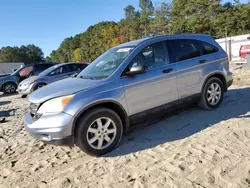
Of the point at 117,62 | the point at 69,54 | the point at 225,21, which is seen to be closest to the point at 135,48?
the point at 117,62

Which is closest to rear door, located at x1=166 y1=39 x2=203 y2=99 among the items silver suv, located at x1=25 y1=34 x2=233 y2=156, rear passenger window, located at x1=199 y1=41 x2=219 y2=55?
silver suv, located at x1=25 y1=34 x2=233 y2=156

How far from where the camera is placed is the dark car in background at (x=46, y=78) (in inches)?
420

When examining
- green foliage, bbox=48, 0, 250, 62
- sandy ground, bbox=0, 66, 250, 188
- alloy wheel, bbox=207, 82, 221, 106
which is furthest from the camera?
green foliage, bbox=48, 0, 250, 62

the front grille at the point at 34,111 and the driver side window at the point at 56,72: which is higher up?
the driver side window at the point at 56,72

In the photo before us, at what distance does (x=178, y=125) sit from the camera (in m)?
4.81

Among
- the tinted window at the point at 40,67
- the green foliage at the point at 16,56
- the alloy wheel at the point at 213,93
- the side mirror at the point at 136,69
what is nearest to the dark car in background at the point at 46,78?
the tinted window at the point at 40,67

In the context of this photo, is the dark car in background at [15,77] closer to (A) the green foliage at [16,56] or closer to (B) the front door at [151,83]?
(B) the front door at [151,83]

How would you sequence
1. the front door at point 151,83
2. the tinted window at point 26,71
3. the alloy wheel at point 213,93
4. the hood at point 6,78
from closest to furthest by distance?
1. the front door at point 151,83
2. the alloy wheel at point 213,93
3. the hood at point 6,78
4. the tinted window at point 26,71

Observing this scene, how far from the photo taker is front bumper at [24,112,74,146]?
3484 millimetres

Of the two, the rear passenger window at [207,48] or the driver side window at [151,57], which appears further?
the rear passenger window at [207,48]

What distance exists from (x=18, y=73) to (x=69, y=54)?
318ft

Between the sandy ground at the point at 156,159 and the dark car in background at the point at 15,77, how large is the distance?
1021cm

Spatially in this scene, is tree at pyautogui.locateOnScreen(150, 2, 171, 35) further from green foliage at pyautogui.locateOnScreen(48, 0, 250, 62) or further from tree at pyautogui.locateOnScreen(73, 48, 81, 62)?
tree at pyautogui.locateOnScreen(73, 48, 81, 62)

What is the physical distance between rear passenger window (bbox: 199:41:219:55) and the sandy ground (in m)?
1.35
